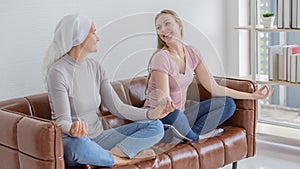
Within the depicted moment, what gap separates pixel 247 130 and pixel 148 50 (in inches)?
39.9

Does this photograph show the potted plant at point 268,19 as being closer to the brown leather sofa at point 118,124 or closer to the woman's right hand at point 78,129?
the brown leather sofa at point 118,124

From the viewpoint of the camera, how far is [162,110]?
2549mm

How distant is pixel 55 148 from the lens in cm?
211

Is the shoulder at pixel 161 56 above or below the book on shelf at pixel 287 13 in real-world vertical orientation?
below

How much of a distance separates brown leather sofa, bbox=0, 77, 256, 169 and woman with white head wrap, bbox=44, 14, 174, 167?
0.10 meters

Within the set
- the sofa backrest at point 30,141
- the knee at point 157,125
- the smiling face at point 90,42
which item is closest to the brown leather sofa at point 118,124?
the sofa backrest at point 30,141

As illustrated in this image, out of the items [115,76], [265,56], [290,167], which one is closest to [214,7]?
[265,56]

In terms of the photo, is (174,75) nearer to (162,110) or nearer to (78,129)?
(162,110)

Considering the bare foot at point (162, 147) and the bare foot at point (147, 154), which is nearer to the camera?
the bare foot at point (147, 154)

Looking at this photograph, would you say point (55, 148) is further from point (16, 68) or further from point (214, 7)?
point (214, 7)

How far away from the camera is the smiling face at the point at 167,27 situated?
2750mm

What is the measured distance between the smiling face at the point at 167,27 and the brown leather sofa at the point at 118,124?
38 cm

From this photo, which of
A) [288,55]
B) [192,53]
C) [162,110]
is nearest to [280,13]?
[288,55]

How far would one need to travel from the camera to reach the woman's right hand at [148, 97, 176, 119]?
2.49 metres
